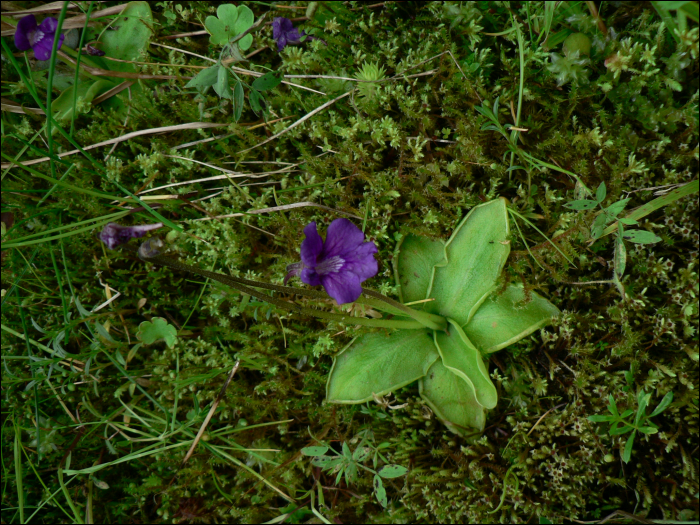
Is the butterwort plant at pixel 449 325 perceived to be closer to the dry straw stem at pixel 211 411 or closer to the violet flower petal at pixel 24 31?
the dry straw stem at pixel 211 411

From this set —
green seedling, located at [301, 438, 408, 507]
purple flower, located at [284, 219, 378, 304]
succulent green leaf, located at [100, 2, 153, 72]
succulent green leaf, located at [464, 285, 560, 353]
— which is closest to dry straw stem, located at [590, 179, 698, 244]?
succulent green leaf, located at [464, 285, 560, 353]

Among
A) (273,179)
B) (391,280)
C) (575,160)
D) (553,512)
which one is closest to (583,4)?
(575,160)

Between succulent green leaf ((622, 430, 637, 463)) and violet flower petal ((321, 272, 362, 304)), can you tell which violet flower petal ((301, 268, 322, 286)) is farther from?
succulent green leaf ((622, 430, 637, 463))

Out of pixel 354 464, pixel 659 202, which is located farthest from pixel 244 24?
pixel 354 464

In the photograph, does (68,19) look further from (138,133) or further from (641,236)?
(641,236)

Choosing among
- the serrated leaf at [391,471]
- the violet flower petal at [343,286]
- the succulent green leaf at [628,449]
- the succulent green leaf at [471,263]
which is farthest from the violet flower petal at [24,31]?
the succulent green leaf at [628,449]

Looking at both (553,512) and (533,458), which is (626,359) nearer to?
(533,458)
